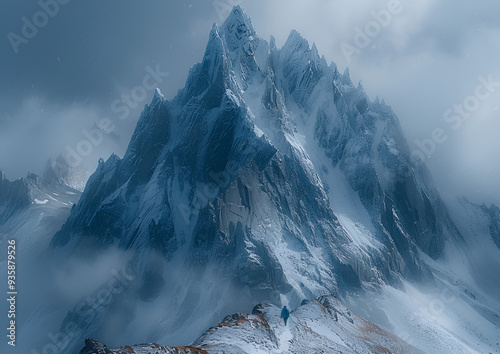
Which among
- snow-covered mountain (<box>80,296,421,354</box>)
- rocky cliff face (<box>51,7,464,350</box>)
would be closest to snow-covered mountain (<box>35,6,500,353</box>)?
rocky cliff face (<box>51,7,464,350</box>)

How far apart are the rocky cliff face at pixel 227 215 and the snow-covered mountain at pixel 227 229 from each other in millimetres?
486

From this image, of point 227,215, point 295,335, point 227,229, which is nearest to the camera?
point 295,335

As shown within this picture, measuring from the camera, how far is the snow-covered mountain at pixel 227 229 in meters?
137

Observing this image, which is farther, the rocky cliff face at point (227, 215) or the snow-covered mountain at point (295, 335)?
the rocky cliff face at point (227, 215)

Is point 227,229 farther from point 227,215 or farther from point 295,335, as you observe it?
point 295,335

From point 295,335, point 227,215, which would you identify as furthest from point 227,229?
point 295,335

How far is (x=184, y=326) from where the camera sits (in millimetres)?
130250

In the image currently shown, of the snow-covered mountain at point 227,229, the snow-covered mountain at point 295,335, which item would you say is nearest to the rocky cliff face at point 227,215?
the snow-covered mountain at point 227,229

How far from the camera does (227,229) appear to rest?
485 feet

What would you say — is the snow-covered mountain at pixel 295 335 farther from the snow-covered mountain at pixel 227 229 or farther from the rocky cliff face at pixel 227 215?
the rocky cliff face at pixel 227 215

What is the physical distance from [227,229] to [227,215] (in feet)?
16.4

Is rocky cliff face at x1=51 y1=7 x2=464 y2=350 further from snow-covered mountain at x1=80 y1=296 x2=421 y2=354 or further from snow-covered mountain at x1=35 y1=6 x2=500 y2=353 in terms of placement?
snow-covered mountain at x1=80 y1=296 x2=421 y2=354

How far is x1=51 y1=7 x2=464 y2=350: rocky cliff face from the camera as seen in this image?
139375mm

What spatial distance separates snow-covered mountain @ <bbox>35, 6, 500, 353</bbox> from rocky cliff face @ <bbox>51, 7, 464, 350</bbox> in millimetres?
486
